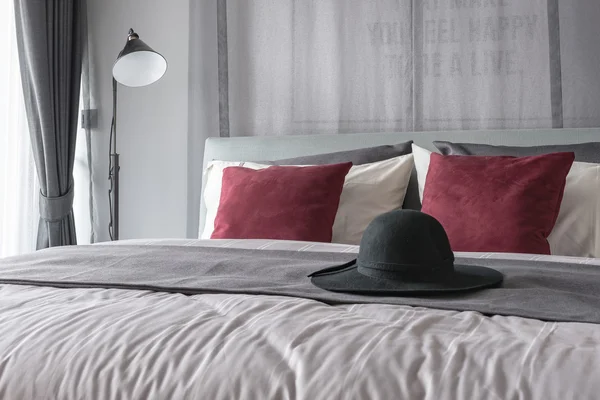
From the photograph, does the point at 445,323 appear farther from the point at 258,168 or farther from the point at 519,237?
the point at 258,168

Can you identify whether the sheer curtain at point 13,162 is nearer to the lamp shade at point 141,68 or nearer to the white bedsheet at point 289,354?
the lamp shade at point 141,68

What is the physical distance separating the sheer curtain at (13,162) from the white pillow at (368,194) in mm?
1700

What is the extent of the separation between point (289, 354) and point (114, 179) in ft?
8.91

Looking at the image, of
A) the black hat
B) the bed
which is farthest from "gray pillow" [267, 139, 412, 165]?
the bed

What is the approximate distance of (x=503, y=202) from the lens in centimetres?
225

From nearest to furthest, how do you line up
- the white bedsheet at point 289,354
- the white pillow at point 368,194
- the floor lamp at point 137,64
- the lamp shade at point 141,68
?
1. the white bedsheet at point 289,354
2. the white pillow at point 368,194
3. the floor lamp at point 137,64
4. the lamp shade at point 141,68

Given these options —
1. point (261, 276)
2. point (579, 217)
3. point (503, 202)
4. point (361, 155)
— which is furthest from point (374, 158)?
point (261, 276)

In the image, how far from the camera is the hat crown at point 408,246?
1470mm

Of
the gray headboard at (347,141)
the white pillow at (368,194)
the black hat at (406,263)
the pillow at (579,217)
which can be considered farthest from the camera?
the gray headboard at (347,141)

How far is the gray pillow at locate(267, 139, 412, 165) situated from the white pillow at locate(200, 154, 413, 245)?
0.20 feet

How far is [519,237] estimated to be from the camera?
2.21 m

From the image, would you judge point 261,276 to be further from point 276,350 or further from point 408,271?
point 276,350

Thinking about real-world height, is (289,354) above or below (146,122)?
below

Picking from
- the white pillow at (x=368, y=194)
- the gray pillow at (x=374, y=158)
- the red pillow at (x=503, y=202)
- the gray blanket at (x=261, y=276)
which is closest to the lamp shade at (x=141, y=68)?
the gray pillow at (x=374, y=158)
